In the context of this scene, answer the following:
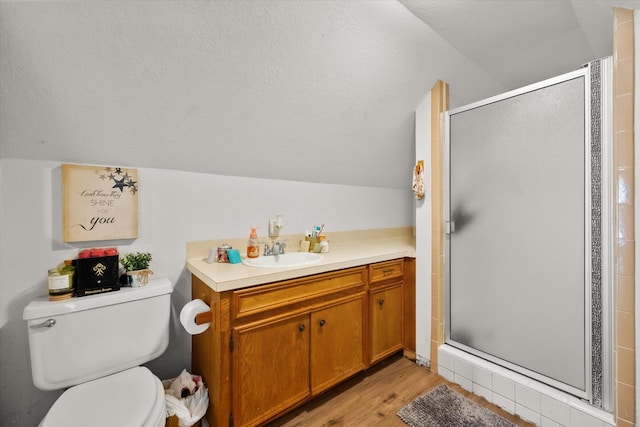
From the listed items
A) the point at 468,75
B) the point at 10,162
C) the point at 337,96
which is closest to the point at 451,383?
the point at 337,96

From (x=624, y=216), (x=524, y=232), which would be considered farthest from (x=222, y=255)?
(x=624, y=216)

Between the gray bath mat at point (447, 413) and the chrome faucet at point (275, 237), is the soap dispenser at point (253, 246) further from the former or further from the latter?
the gray bath mat at point (447, 413)

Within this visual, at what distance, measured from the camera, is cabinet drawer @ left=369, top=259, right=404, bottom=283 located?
1.90m

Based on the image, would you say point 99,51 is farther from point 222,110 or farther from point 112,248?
point 112,248

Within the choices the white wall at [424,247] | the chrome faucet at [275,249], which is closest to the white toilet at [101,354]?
the chrome faucet at [275,249]

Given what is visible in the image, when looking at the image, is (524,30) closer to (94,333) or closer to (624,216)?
(624,216)

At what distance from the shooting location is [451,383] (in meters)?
1.87

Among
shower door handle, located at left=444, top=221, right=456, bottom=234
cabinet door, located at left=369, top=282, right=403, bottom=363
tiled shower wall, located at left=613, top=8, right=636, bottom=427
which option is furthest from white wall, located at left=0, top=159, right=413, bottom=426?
tiled shower wall, located at left=613, top=8, right=636, bottom=427

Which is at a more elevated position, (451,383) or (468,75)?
(468,75)

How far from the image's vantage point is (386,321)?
2.00 meters

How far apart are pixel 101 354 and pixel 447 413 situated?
181 centimetres

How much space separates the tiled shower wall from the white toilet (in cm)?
199

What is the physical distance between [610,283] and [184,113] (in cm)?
227

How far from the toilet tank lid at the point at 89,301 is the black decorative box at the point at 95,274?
0.04 metres
